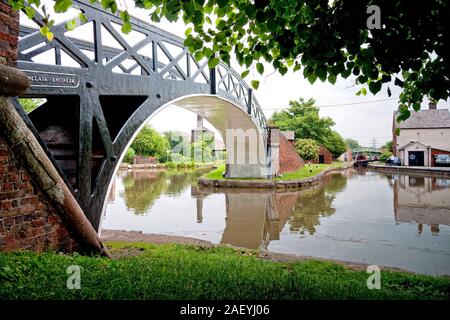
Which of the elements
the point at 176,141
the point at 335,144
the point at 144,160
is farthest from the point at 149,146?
the point at 335,144

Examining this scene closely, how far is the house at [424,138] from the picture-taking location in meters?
43.5

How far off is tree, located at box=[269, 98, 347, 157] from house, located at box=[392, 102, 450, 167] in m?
12.2

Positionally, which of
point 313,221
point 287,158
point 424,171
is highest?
point 287,158

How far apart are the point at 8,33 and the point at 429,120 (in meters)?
55.0

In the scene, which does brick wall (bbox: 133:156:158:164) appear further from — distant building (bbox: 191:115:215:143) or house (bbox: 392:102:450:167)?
house (bbox: 392:102:450:167)

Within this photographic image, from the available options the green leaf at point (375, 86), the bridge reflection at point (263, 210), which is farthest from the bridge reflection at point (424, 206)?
the green leaf at point (375, 86)

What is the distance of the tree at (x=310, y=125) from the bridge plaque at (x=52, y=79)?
53.8 m

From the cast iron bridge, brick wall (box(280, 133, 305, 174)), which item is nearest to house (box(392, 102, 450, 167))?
brick wall (box(280, 133, 305, 174))

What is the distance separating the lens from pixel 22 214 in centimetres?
371

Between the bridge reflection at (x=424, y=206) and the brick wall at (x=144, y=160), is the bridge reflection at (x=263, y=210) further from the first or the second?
the brick wall at (x=144, y=160)

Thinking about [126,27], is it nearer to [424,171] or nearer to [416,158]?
[424,171]

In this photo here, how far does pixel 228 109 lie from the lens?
1719cm
